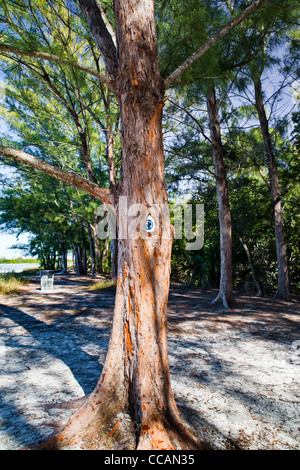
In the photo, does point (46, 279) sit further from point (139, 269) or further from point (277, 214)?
point (139, 269)

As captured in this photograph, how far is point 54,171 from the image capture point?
2.29 meters

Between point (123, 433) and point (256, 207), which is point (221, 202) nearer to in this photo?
point (256, 207)

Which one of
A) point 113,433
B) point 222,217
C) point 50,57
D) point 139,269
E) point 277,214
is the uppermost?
point 50,57

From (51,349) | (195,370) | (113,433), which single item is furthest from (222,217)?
(113,433)

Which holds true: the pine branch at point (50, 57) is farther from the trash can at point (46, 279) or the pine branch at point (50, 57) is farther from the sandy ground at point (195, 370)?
the trash can at point (46, 279)

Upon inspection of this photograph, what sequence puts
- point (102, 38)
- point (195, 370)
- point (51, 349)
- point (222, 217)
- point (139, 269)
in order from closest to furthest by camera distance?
point (139, 269) < point (102, 38) < point (195, 370) < point (51, 349) < point (222, 217)

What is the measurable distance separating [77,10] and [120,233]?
20.0ft

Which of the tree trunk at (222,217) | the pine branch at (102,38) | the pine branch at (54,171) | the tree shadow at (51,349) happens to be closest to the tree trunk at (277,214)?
the tree trunk at (222,217)

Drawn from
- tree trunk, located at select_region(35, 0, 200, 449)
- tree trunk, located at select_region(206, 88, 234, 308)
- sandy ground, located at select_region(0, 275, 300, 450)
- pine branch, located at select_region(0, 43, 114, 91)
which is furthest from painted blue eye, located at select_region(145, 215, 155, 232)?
tree trunk, located at select_region(206, 88, 234, 308)

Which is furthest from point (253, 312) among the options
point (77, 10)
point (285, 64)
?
point (77, 10)

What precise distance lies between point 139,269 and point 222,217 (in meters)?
5.05

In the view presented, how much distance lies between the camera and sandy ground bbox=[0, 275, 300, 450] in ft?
6.64

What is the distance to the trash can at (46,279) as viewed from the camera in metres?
8.75

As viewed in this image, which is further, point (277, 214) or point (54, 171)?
point (277, 214)
